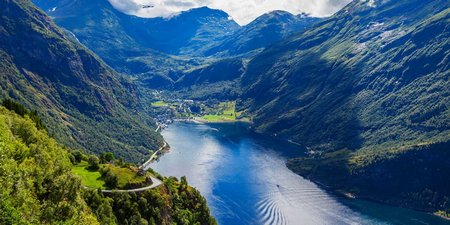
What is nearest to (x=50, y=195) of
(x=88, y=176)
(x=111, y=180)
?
(x=111, y=180)

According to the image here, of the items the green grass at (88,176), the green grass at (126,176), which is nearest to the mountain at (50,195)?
the green grass at (126,176)

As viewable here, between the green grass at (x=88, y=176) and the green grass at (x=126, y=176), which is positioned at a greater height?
the green grass at (x=126, y=176)

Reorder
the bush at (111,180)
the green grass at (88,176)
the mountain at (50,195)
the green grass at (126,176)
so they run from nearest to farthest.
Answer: the mountain at (50,195) → the green grass at (88,176) → the bush at (111,180) → the green grass at (126,176)

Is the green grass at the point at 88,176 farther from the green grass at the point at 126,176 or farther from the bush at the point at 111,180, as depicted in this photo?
the green grass at the point at 126,176

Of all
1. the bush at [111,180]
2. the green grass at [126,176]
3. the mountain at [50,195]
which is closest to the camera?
the mountain at [50,195]

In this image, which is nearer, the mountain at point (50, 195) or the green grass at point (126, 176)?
the mountain at point (50, 195)

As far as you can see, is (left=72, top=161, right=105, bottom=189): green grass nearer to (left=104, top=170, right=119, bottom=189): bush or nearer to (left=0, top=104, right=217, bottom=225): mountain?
(left=104, top=170, right=119, bottom=189): bush

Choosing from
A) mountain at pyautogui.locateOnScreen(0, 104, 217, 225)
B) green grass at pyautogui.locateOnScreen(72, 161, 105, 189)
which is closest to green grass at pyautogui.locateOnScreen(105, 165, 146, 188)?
mountain at pyautogui.locateOnScreen(0, 104, 217, 225)

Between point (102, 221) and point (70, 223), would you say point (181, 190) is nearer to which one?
point (102, 221)
